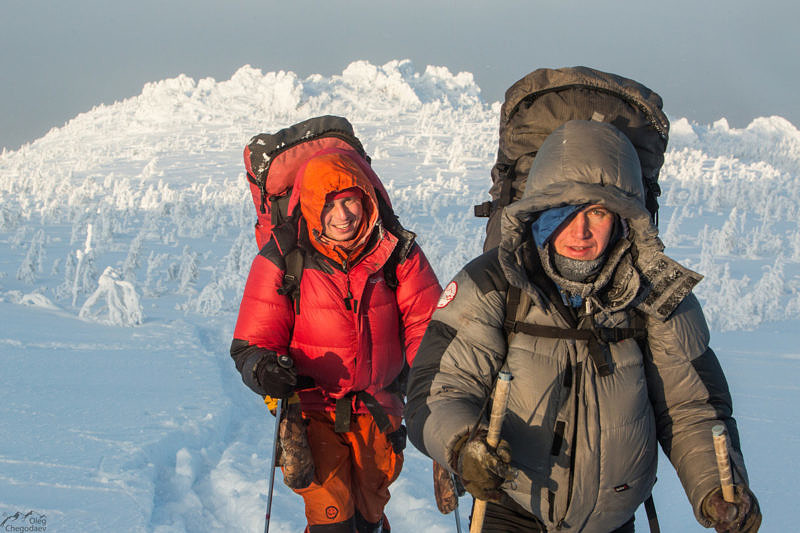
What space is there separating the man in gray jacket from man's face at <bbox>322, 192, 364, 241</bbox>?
97cm

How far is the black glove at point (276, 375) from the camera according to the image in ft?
8.36

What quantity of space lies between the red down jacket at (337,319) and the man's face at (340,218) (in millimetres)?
108

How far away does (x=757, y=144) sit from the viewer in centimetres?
8531

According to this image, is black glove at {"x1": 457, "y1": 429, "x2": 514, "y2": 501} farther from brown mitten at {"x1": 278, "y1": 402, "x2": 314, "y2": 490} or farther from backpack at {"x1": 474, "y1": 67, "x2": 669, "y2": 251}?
brown mitten at {"x1": 278, "y1": 402, "x2": 314, "y2": 490}

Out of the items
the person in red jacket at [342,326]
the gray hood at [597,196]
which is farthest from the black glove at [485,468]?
the person in red jacket at [342,326]

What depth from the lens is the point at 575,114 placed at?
229cm

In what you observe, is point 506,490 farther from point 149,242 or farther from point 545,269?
point 149,242

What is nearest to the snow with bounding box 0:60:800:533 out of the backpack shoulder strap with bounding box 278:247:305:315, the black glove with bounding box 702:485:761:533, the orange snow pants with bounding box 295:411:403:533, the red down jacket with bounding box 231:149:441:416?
the orange snow pants with bounding box 295:411:403:533

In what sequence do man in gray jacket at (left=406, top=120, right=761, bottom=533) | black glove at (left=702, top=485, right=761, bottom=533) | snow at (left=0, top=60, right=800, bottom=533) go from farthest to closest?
1. snow at (left=0, top=60, right=800, bottom=533)
2. man in gray jacket at (left=406, top=120, right=761, bottom=533)
3. black glove at (left=702, top=485, right=761, bottom=533)

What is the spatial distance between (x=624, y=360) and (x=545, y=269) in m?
0.35

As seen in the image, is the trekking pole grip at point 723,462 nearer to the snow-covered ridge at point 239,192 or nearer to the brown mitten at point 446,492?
the brown mitten at point 446,492

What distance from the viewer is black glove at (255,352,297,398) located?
8.36ft

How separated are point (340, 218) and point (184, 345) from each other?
5.47 m

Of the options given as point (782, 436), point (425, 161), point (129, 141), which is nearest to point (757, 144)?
point (425, 161)
